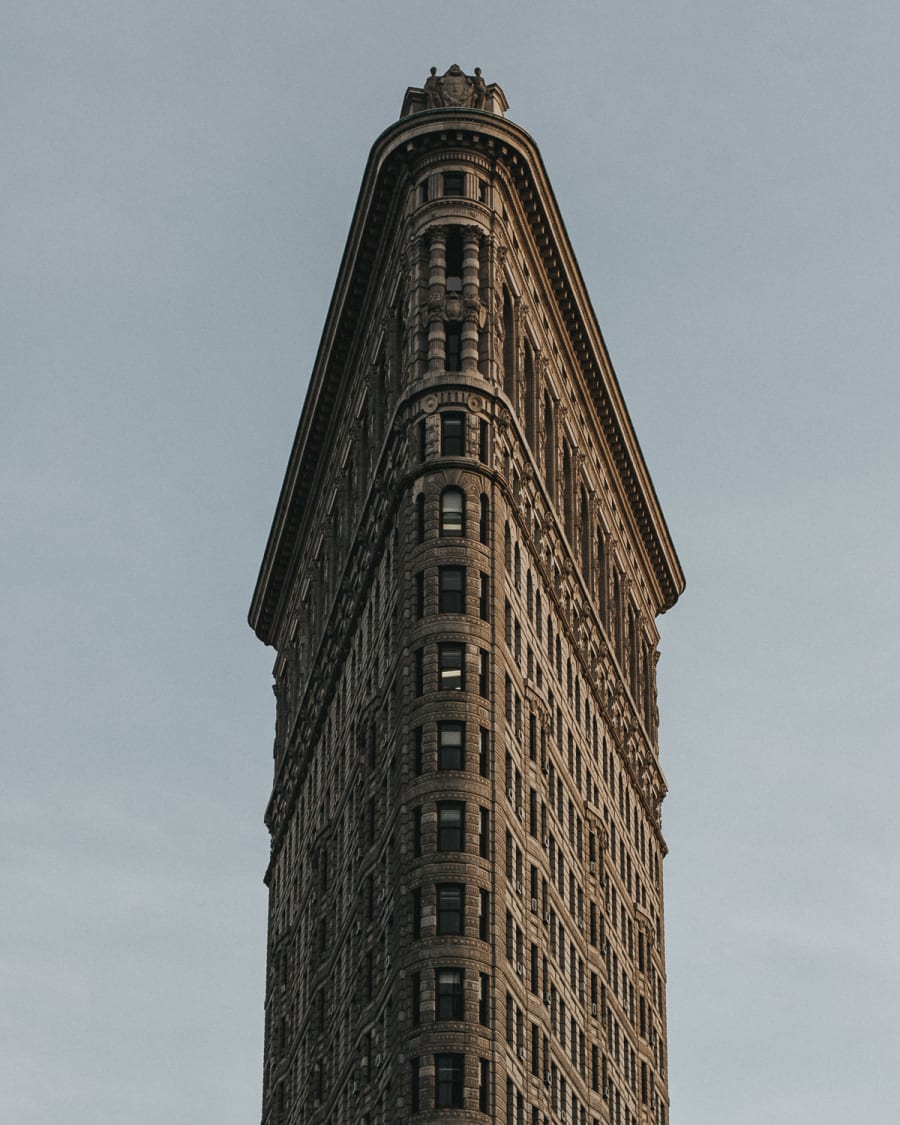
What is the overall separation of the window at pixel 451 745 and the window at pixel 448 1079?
15.7 meters

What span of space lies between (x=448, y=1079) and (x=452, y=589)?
2722 centimetres

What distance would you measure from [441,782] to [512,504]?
2037cm

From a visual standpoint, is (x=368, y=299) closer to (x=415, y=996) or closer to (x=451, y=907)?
(x=451, y=907)

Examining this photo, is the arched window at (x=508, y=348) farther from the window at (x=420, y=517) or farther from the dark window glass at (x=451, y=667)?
the dark window glass at (x=451, y=667)

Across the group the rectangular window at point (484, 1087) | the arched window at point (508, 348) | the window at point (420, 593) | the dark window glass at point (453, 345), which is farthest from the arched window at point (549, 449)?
the rectangular window at point (484, 1087)

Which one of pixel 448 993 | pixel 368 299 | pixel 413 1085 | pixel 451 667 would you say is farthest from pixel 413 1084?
pixel 368 299

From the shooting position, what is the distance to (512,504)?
134m

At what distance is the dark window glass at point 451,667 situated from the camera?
123 m

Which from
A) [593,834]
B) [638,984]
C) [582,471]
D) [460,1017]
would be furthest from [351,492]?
[460,1017]

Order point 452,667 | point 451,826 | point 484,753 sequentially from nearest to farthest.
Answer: point 451,826, point 484,753, point 452,667

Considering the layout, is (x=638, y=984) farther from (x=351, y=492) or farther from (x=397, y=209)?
(x=397, y=209)

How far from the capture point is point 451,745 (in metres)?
122

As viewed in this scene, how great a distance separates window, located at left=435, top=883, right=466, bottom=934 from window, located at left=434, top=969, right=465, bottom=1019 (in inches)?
90.6

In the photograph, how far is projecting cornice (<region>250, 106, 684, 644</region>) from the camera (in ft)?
457
